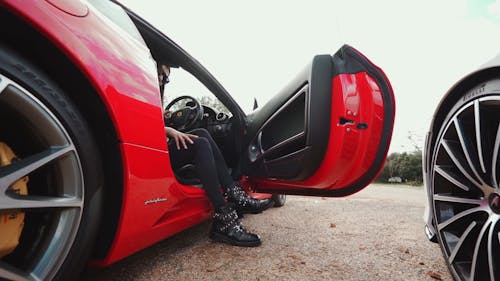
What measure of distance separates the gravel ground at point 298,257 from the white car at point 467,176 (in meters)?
0.26

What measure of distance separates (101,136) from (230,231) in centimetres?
100

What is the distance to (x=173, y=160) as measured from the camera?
176 cm

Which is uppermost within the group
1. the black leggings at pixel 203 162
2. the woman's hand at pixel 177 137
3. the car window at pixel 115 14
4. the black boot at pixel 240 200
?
Answer: the car window at pixel 115 14

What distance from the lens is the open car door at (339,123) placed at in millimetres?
1475

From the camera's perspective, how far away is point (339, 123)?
149 cm

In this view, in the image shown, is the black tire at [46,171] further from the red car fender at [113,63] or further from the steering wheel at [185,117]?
the steering wheel at [185,117]

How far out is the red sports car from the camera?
2.52 ft

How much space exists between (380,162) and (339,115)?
0.36m

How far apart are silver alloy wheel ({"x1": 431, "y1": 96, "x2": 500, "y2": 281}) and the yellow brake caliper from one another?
54.8 inches

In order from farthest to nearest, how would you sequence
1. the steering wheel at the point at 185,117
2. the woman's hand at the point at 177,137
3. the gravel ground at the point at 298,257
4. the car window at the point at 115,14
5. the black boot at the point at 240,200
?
1. the steering wheel at the point at 185,117
2. the black boot at the point at 240,200
3. the woman's hand at the point at 177,137
4. the gravel ground at the point at 298,257
5. the car window at the point at 115,14

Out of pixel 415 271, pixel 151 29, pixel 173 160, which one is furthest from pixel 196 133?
pixel 415 271

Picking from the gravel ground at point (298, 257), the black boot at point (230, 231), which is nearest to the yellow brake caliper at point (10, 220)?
the gravel ground at point (298, 257)

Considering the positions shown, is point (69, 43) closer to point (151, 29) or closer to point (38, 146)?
point (38, 146)

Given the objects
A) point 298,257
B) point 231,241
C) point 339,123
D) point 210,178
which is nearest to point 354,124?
point 339,123
